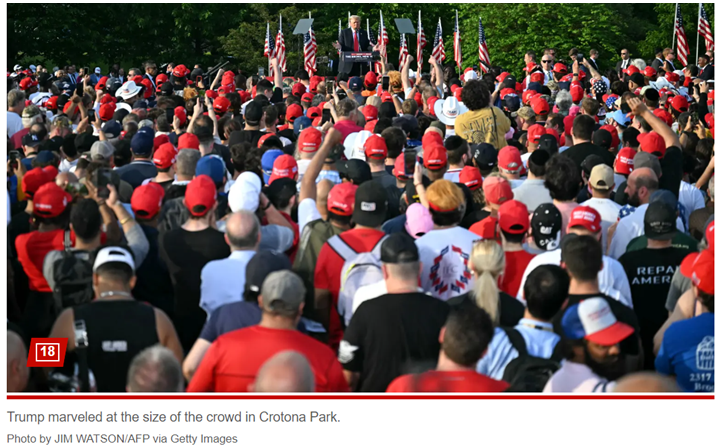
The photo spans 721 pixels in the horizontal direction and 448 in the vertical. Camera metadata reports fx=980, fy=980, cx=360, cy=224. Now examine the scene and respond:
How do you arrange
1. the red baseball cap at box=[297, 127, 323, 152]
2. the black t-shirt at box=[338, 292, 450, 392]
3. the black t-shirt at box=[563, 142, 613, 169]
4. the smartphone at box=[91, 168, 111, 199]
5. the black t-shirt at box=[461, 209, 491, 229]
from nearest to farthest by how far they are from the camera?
the black t-shirt at box=[338, 292, 450, 392]
the smartphone at box=[91, 168, 111, 199]
the black t-shirt at box=[461, 209, 491, 229]
the red baseball cap at box=[297, 127, 323, 152]
the black t-shirt at box=[563, 142, 613, 169]

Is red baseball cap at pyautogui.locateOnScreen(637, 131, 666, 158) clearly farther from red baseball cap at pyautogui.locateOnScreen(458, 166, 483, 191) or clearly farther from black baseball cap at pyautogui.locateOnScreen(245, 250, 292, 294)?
black baseball cap at pyautogui.locateOnScreen(245, 250, 292, 294)

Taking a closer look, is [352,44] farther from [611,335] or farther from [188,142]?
[611,335]

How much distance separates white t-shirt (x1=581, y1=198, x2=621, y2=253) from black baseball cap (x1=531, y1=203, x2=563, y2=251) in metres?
1.09

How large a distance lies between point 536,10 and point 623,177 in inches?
1119

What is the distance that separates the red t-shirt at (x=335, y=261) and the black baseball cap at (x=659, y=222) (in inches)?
72.6

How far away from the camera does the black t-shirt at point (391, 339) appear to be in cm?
530

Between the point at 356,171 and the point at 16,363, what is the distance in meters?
3.38

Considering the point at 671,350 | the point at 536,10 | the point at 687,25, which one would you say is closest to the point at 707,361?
the point at 671,350

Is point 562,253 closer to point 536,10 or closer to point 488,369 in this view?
point 488,369

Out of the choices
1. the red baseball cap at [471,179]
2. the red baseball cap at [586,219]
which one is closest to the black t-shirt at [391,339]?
the red baseball cap at [586,219]

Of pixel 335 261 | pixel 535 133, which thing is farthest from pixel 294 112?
pixel 335 261

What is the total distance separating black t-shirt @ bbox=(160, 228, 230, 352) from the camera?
22.1 ft

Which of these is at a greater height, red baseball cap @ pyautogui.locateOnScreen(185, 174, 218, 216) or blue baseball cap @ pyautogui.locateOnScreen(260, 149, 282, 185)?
blue baseball cap @ pyautogui.locateOnScreen(260, 149, 282, 185)

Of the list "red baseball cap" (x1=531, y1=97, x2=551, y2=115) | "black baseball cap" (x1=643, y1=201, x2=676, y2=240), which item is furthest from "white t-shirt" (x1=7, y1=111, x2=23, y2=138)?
"black baseball cap" (x1=643, y1=201, x2=676, y2=240)
